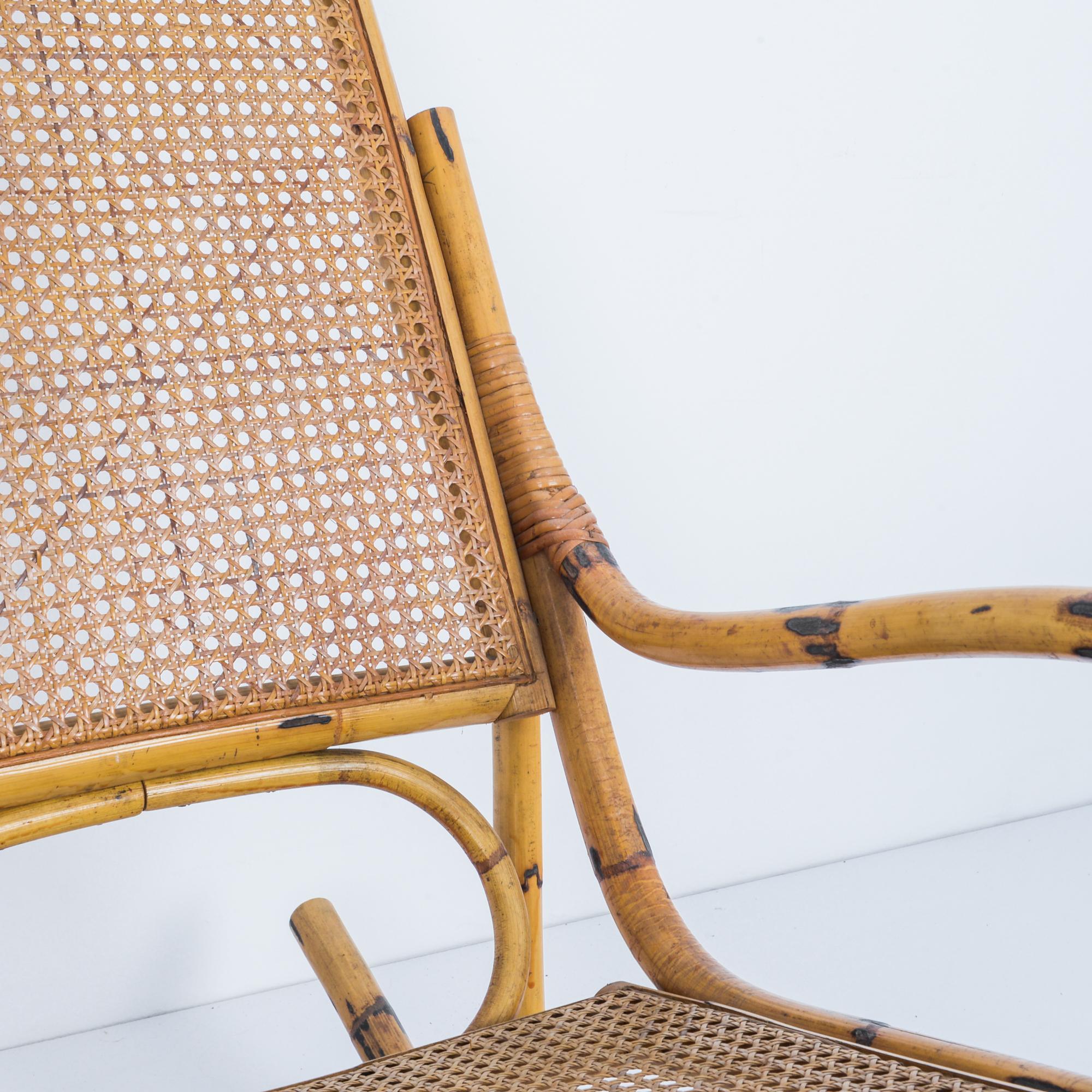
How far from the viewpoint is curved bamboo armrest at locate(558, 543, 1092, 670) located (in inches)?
15.3

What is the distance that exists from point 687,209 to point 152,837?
2.58 ft

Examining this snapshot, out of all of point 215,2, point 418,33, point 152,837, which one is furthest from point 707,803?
point 215,2

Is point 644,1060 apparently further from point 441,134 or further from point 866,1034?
point 441,134

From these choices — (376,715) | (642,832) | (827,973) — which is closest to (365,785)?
(376,715)

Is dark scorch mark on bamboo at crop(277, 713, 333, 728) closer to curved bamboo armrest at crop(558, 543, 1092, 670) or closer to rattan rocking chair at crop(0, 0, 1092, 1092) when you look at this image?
rattan rocking chair at crop(0, 0, 1092, 1092)

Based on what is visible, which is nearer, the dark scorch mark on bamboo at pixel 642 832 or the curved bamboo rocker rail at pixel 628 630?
the curved bamboo rocker rail at pixel 628 630

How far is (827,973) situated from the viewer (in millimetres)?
1065

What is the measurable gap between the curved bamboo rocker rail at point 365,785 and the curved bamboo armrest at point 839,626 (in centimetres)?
12

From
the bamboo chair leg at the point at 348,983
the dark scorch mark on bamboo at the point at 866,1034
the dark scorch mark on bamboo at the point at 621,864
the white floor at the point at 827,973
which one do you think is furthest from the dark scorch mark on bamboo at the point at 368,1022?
the white floor at the point at 827,973

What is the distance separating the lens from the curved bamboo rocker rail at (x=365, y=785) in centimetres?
49

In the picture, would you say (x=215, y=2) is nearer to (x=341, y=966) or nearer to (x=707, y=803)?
(x=341, y=966)

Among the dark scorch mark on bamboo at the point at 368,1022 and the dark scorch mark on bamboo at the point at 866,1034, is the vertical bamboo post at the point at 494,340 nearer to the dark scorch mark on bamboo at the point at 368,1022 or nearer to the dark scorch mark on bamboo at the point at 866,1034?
the dark scorch mark on bamboo at the point at 368,1022

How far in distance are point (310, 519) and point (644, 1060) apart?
0.95 feet

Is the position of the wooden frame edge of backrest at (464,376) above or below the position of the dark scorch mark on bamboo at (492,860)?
above
